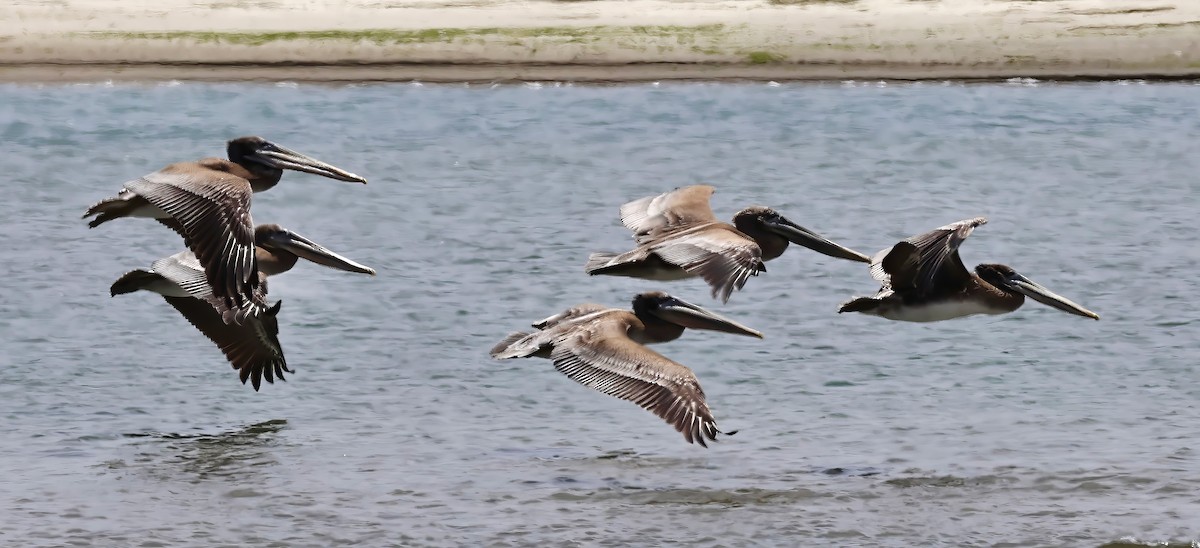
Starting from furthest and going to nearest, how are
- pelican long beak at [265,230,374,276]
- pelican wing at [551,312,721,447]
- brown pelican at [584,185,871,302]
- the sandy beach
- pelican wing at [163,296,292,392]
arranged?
the sandy beach < pelican wing at [163,296,292,392] < pelican long beak at [265,230,374,276] < brown pelican at [584,185,871,302] < pelican wing at [551,312,721,447]

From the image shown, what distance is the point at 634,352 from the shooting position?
7.05 metres

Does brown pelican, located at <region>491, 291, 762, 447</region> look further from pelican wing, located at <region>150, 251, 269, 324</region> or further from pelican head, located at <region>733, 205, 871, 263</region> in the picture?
pelican wing, located at <region>150, 251, 269, 324</region>

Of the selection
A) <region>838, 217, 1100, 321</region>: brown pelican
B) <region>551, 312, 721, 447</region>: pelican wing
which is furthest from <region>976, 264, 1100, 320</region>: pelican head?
<region>551, 312, 721, 447</region>: pelican wing

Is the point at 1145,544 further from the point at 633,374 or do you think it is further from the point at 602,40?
the point at 602,40

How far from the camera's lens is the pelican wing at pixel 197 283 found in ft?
24.8

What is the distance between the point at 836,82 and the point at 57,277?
9.36 meters

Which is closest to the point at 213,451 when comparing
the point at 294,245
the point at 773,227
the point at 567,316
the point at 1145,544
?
the point at 294,245

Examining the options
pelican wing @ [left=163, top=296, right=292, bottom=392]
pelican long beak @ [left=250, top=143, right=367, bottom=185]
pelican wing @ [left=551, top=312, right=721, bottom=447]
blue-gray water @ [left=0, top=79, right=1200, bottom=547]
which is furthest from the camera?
pelican wing @ [left=163, top=296, right=292, bottom=392]

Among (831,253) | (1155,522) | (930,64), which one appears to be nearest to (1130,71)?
(930,64)

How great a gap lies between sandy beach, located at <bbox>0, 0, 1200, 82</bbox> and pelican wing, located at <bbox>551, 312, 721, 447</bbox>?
11447 mm

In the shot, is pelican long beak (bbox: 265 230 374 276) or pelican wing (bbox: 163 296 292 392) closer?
pelican long beak (bbox: 265 230 374 276)

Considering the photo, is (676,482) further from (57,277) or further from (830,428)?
(57,277)

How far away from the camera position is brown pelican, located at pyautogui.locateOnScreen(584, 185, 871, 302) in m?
7.42

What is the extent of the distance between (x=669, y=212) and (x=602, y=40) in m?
10.6
